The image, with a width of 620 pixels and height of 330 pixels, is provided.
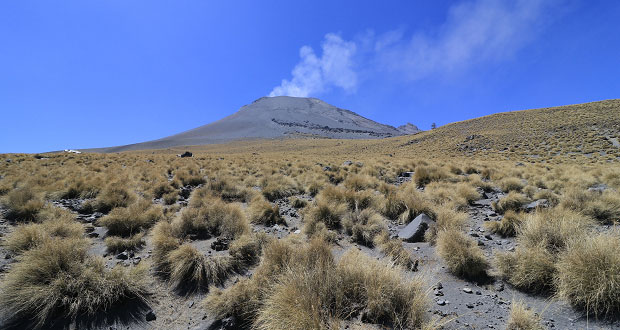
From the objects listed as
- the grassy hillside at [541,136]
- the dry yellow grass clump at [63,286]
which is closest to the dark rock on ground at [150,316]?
the dry yellow grass clump at [63,286]

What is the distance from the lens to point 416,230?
470cm

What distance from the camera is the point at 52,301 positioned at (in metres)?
2.66

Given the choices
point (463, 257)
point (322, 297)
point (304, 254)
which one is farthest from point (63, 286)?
point (463, 257)

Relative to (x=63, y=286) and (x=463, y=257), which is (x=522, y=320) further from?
(x=63, y=286)

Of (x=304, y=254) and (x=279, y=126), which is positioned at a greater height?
(x=279, y=126)

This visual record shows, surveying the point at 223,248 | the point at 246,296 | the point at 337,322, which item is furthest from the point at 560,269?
the point at 223,248

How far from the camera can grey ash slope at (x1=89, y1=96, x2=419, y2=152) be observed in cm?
8456

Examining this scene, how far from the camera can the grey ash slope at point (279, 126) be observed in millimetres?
84562

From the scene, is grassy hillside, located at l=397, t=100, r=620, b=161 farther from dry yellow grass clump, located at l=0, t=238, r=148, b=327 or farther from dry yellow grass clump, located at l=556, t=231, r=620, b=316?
dry yellow grass clump, located at l=0, t=238, r=148, b=327

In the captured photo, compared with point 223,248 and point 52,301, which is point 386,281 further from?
point 52,301

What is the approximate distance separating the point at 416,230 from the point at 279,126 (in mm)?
101863

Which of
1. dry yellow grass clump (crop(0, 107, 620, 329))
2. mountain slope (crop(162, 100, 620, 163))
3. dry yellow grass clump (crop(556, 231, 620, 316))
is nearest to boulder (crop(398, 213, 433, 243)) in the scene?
dry yellow grass clump (crop(0, 107, 620, 329))

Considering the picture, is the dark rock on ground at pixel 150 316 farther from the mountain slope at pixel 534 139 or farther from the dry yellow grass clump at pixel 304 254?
the mountain slope at pixel 534 139

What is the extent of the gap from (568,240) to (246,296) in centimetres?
437
